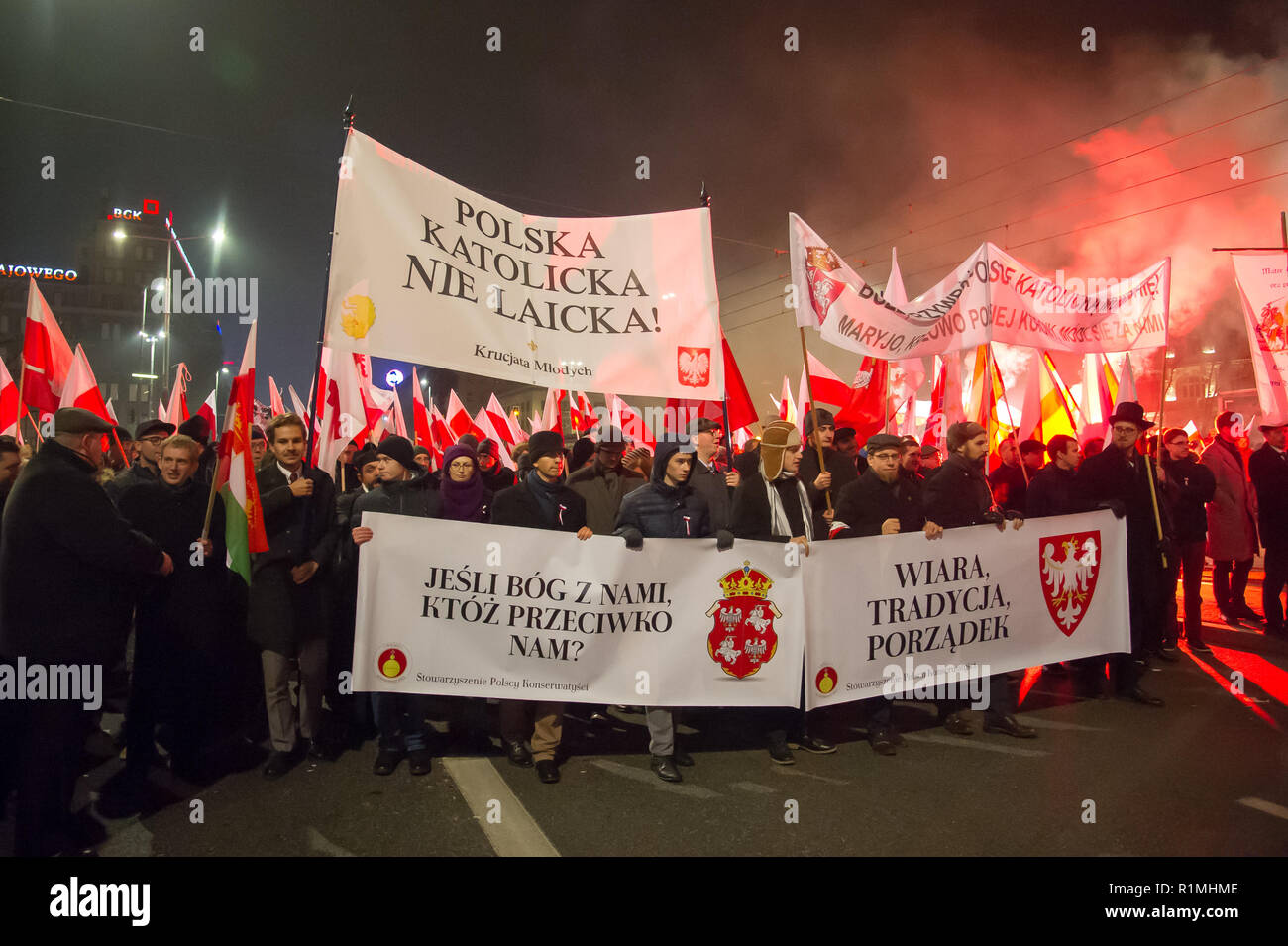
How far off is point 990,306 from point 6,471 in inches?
297

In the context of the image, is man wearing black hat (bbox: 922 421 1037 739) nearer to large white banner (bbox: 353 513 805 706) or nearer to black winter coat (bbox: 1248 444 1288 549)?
large white banner (bbox: 353 513 805 706)

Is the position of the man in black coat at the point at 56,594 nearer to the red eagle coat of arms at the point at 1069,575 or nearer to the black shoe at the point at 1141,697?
the red eagle coat of arms at the point at 1069,575

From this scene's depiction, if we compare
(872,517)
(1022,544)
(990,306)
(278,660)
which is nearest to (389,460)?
(278,660)

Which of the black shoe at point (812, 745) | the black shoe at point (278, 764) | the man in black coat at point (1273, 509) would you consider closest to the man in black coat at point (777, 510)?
the black shoe at point (812, 745)

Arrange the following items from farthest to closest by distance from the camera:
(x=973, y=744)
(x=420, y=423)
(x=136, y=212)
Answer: (x=136, y=212) → (x=420, y=423) → (x=973, y=744)

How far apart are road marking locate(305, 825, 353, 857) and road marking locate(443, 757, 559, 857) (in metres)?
0.65

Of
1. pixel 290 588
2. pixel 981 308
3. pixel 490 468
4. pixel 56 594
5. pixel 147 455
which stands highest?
pixel 981 308

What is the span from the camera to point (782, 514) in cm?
508

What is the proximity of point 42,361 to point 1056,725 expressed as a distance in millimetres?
8320

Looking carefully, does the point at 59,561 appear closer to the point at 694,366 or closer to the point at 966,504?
the point at 694,366

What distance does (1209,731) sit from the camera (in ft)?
16.8

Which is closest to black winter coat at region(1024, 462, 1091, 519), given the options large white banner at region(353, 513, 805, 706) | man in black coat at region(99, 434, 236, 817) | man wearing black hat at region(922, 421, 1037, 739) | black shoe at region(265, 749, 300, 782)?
man wearing black hat at region(922, 421, 1037, 739)

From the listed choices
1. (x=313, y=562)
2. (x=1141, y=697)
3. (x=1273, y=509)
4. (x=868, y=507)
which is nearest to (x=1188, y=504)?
(x=1273, y=509)
